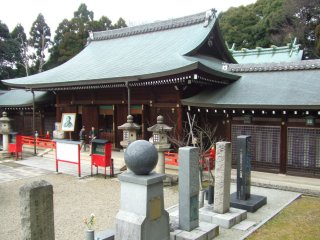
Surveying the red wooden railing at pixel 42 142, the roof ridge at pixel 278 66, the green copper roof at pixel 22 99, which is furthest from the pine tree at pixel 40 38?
the roof ridge at pixel 278 66

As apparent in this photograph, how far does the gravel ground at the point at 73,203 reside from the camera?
7.80 metres

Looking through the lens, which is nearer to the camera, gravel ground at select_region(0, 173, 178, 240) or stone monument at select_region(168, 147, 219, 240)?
Answer: stone monument at select_region(168, 147, 219, 240)

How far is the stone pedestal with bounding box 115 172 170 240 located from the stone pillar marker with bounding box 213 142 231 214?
2.38 m

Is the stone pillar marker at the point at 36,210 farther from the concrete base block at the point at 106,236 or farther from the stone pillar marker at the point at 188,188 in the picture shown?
the stone pillar marker at the point at 188,188

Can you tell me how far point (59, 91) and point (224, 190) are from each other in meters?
15.4

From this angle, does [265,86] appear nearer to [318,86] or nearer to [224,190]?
[318,86]

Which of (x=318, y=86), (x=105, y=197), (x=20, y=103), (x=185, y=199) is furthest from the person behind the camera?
(x=20, y=103)

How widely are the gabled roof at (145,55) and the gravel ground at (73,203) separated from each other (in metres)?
5.18

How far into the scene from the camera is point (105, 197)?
408 inches

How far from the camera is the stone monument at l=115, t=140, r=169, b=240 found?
5.82 meters

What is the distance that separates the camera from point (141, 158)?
5.87 metres

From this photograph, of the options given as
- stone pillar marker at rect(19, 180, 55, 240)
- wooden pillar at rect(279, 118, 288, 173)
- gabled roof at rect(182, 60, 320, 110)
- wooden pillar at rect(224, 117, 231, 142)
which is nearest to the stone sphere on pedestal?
stone pillar marker at rect(19, 180, 55, 240)

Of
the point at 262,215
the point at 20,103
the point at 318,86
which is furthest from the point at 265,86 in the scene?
the point at 20,103

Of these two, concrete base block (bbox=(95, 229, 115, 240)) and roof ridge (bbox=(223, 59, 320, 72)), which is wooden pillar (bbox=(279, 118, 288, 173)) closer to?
roof ridge (bbox=(223, 59, 320, 72))
